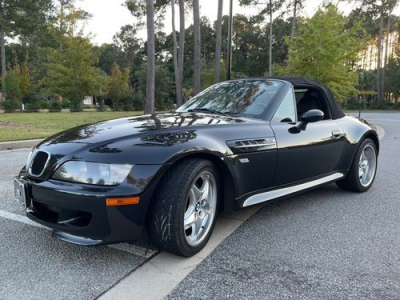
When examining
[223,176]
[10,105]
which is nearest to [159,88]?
[10,105]

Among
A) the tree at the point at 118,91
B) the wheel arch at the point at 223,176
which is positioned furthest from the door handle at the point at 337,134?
the tree at the point at 118,91

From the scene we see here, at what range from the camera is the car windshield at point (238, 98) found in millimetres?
3475

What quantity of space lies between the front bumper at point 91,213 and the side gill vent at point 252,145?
842 millimetres

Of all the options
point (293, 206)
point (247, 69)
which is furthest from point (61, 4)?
point (293, 206)

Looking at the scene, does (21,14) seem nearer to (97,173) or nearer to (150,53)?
(150,53)

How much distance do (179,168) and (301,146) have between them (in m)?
1.49

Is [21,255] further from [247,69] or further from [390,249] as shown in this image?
[247,69]

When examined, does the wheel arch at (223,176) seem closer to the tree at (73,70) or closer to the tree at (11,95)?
the tree at (11,95)

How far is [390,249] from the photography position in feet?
9.30

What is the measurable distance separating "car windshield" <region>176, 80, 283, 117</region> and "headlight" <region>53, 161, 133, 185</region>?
5.04ft

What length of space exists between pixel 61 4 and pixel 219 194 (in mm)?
37882

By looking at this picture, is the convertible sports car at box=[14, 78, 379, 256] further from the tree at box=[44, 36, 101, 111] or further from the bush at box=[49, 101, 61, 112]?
the bush at box=[49, 101, 61, 112]

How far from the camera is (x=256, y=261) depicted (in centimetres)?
257

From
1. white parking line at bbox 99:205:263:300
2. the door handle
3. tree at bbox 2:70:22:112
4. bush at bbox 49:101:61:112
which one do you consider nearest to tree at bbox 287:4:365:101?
the door handle
